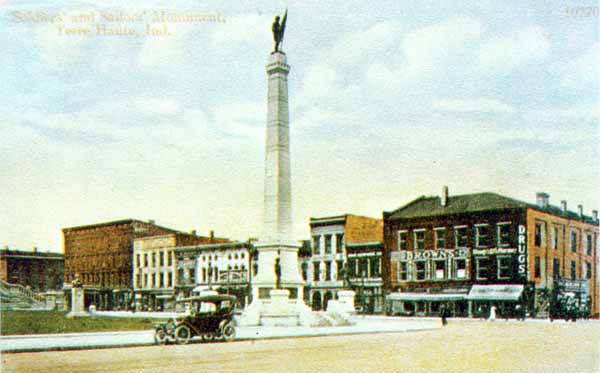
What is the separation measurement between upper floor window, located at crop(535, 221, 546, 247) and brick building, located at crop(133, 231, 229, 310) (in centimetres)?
2928

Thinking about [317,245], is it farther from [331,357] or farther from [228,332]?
[331,357]

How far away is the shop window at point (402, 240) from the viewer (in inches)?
1700

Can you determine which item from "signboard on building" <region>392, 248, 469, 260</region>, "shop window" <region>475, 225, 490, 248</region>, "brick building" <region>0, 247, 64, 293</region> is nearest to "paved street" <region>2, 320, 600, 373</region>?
"brick building" <region>0, 247, 64, 293</region>

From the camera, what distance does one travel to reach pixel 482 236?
37.9 metres

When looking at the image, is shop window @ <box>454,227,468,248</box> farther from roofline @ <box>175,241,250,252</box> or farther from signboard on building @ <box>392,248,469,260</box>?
roofline @ <box>175,241,250,252</box>

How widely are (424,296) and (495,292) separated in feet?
18.1

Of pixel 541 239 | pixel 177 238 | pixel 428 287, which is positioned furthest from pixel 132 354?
pixel 177 238

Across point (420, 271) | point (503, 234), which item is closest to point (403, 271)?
point (420, 271)

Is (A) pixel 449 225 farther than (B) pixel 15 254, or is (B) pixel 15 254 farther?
(A) pixel 449 225

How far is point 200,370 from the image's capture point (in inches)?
439

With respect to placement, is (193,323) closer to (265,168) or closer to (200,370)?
(200,370)

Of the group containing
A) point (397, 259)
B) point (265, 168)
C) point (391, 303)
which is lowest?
point (391, 303)

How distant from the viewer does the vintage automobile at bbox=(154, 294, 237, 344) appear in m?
16.5

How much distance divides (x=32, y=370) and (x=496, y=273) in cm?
2929
